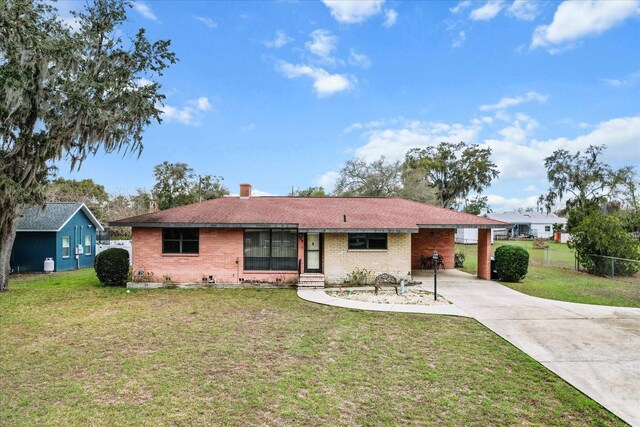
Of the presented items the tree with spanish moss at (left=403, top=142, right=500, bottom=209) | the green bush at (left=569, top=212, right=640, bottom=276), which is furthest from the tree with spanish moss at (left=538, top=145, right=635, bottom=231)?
the green bush at (left=569, top=212, right=640, bottom=276)

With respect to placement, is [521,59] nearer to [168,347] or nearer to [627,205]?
[168,347]

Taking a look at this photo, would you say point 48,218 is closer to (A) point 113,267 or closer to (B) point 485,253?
(A) point 113,267

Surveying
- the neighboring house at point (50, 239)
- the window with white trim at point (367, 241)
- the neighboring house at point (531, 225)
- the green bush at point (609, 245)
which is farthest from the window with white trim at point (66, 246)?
the neighboring house at point (531, 225)

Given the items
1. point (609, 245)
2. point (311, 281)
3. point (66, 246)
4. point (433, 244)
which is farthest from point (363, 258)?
point (66, 246)

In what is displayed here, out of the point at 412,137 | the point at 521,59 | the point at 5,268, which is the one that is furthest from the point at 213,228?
the point at 412,137

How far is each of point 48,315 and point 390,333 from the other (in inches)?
388

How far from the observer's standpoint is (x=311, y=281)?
15.0 m

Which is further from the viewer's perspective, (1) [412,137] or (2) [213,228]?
(1) [412,137]

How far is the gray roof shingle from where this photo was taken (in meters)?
21.8

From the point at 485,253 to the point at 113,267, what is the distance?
654 inches

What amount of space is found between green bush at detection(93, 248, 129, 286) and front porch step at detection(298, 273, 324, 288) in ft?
25.1

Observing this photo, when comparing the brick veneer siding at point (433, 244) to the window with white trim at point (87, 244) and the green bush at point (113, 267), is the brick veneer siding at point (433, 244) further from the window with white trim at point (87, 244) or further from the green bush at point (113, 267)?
the window with white trim at point (87, 244)

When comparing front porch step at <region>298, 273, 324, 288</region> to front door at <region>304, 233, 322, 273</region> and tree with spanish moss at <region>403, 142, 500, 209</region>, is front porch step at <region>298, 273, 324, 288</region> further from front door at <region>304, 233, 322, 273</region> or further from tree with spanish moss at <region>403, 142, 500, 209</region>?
tree with spanish moss at <region>403, 142, 500, 209</region>

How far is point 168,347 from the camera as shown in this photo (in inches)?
308
